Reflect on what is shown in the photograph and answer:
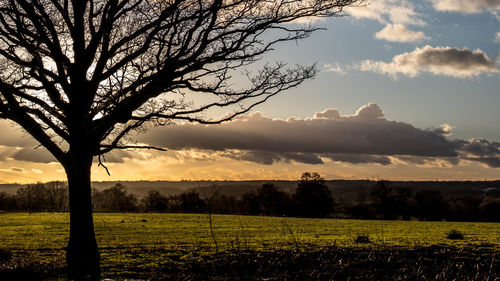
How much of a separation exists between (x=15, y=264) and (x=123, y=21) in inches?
371

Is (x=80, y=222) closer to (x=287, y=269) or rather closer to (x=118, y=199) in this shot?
(x=287, y=269)

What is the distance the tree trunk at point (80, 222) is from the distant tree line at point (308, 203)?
7250cm

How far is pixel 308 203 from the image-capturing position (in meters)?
92.8

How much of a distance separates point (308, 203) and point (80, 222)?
80.9 meters

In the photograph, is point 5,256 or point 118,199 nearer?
point 5,256

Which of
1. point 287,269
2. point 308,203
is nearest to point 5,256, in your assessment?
point 287,269

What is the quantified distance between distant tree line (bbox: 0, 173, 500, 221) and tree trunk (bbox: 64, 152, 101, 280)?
238 ft

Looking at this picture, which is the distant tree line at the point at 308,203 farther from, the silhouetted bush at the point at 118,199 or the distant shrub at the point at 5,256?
the distant shrub at the point at 5,256

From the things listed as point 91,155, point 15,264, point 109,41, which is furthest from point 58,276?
point 109,41

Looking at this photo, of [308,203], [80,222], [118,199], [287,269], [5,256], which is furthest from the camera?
[118,199]

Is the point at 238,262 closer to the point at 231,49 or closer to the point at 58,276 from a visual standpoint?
the point at 58,276

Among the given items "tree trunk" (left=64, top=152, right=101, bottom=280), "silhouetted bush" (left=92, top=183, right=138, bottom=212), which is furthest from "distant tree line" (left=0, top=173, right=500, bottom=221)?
"tree trunk" (left=64, top=152, right=101, bottom=280)

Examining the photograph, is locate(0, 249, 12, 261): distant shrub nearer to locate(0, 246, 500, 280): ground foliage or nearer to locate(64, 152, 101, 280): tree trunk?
locate(0, 246, 500, 280): ground foliage

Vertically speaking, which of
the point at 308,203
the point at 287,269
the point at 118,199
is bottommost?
the point at 308,203
